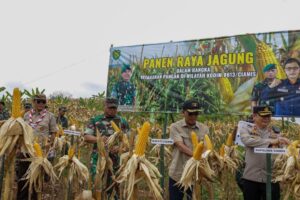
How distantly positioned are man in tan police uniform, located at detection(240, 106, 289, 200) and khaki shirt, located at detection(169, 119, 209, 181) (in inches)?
22.2

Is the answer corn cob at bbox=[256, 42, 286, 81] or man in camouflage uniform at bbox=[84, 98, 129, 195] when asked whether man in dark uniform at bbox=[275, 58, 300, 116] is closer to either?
corn cob at bbox=[256, 42, 286, 81]

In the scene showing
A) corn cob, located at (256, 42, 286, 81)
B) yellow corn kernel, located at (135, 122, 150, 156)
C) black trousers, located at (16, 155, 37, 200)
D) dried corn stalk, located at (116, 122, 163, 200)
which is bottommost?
black trousers, located at (16, 155, 37, 200)

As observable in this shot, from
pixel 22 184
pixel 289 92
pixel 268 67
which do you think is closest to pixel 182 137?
pixel 22 184

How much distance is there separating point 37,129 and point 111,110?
4.74 feet

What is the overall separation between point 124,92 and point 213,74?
2.62 m

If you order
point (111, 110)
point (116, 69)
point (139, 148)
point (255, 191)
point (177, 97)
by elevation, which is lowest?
point (255, 191)

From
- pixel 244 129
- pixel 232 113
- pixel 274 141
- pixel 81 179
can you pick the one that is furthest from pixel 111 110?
pixel 232 113

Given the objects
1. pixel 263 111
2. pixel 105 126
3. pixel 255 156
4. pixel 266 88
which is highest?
pixel 266 88

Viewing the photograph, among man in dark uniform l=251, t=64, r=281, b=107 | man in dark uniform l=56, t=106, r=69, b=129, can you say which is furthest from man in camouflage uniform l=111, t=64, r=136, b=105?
man in dark uniform l=251, t=64, r=281, b=107

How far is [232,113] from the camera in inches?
318

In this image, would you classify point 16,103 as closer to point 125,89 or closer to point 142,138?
point 142,138

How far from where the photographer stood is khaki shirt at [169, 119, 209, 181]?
13.6 ft

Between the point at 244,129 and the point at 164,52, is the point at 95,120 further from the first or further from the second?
the point at 164,52

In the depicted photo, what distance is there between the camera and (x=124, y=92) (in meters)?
9.80
